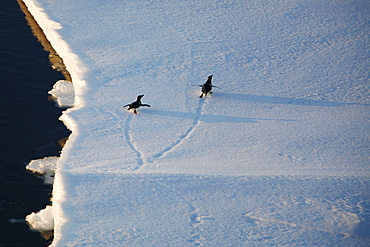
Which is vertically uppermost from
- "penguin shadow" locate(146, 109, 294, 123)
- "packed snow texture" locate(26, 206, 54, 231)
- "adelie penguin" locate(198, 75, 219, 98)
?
"adelie penguin" locate(198, 75, 219, 98)

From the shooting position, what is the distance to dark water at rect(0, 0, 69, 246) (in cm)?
473

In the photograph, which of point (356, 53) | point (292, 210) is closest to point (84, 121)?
point (292, 210)

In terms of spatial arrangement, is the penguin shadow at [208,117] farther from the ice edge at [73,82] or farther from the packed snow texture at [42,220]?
the packed snow texture at [42,220]

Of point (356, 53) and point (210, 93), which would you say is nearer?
point (210, 93)

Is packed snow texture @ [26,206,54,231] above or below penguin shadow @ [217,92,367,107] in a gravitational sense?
below

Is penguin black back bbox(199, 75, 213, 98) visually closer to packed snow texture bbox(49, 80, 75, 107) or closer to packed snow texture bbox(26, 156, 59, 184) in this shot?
packed snow texture bbox(49, 80, 75, 107)

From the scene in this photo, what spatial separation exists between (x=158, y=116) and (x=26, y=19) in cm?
482

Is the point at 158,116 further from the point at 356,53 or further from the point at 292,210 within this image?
the point at 356,53

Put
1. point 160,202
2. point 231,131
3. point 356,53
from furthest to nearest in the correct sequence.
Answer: point 356,53, point 231,131, point 160,202

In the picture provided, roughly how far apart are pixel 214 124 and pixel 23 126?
8.41 feet

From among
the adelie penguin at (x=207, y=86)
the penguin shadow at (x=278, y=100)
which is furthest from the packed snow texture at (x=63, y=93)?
the penguin shadow at (x=278, y=100)

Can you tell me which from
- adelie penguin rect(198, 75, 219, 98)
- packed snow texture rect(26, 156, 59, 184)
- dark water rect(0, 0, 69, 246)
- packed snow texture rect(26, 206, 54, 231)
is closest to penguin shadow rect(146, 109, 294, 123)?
adelie penguin rect(198, 75, 219, 98)

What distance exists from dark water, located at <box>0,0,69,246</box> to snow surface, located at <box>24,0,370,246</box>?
1.02 ft

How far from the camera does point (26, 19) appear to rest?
9.38 m
